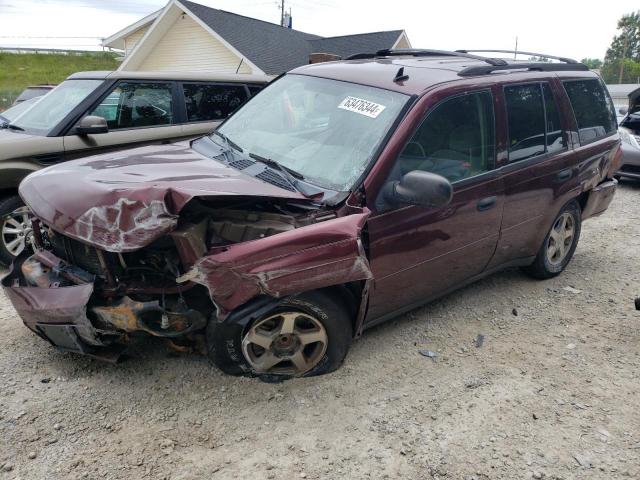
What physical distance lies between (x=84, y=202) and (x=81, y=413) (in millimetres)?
1158

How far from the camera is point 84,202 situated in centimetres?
258

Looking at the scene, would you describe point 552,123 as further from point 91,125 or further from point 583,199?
point 91,125

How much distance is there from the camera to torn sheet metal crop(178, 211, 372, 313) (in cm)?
253

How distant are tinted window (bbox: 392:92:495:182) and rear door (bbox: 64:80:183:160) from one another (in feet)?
11.3

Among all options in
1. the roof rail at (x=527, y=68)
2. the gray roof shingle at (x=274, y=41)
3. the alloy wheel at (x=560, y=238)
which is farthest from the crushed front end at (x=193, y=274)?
the gray roof shingle at (x=274, y=41)

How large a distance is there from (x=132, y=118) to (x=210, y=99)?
1.04 m

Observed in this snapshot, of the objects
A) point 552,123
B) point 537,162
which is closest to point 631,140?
point 552,123

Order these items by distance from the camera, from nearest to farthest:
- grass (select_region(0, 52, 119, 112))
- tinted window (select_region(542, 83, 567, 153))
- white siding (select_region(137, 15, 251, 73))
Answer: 1. tinted window (select_region(542, 83, 567, 153))
2. white siding (select_region(137, 15, 251, 73))
3. grass (select_region(0, 52, 119, 112))

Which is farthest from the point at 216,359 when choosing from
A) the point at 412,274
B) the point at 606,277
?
the point at 606,277

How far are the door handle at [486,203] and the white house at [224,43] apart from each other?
13.4m

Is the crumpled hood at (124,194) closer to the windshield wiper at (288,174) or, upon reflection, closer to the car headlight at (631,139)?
the windshield wiper at (288,174)

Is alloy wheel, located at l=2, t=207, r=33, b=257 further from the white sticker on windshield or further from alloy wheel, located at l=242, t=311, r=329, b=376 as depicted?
the white sticker on windshield

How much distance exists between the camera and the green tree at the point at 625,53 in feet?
215

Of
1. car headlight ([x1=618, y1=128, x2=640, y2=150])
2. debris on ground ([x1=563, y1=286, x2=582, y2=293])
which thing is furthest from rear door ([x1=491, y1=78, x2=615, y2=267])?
car headlight ([x1=618, y1=128, x2=640, y2=150])
